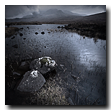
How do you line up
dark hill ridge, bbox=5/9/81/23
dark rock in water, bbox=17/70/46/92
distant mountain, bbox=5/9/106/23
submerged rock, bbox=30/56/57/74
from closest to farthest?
dark rock in water, bbox=17/70/46/92, submerged rock, bbox=30/56/57/74, distant mountain, bbox=5/9/106/23, dark hill ridge, bbox=5/9/81/23

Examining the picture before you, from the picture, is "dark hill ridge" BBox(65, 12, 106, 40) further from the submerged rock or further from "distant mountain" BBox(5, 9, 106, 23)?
the submerged rock

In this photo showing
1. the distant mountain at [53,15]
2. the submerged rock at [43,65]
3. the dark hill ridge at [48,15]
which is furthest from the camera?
the dark hill ridge at [48,15]

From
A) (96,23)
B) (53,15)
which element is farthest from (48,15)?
(96,23)

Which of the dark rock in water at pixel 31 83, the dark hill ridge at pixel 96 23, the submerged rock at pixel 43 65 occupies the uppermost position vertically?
the dark hill ridge at pixel 96 23

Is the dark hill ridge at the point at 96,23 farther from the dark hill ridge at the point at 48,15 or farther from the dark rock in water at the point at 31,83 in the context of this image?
the dark rock in water at the point at 31,83

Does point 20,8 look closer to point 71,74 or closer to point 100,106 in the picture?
point 71,74

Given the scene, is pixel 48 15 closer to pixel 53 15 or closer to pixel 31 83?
pixel 53 15

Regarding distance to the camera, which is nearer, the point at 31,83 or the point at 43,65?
the point at 31,83

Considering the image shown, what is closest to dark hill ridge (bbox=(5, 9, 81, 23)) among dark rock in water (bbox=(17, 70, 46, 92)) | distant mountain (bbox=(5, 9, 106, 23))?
distant mountain (bbox=(5, 9, 106, 23))

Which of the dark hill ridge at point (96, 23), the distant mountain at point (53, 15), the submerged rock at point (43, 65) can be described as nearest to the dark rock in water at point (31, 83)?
the submerged rock at point (43, 65)

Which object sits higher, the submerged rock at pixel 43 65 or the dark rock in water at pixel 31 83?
the submerged rock at pixel 43 65

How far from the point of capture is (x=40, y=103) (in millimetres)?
2463

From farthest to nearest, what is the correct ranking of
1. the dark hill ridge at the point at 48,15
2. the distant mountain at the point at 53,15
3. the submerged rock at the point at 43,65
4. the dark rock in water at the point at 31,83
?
the dark hill ridge at the point at 48,15 < the distant mountain at the point at 53,15 < the submerged rock at the point at 43,65 < the dark rock in water at the point at 31,83

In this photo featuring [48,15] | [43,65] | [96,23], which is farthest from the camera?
[96,23]
